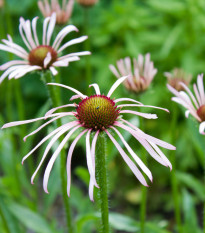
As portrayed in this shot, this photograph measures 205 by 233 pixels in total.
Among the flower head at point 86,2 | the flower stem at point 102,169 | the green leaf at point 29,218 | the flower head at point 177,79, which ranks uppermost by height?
the flower head at point 86,2

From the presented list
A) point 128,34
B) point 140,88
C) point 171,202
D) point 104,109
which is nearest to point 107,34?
point 128,34

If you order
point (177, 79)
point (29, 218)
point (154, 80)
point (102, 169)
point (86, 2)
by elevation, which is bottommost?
point (29, 218)

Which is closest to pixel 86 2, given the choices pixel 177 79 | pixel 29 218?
pixel 177 79

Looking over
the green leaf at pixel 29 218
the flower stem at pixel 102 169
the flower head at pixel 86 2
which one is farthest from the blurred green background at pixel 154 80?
the flower stem at pixel 102 169

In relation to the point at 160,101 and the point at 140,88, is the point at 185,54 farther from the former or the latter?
the point at 140,88

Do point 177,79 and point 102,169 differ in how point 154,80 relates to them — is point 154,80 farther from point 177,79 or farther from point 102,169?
point 102,169

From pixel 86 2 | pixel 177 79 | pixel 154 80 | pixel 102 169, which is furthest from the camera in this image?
pixel 154 80

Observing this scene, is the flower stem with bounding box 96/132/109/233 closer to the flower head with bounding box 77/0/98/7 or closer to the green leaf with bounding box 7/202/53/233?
the green leaf with bounding box 7/202/53/233

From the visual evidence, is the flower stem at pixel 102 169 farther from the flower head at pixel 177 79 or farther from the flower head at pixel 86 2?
the flower head at pixel 86 2

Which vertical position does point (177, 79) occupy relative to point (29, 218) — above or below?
above

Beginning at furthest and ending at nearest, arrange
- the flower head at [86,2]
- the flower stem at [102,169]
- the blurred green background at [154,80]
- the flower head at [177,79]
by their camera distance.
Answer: the blurred green background at [154,80], the flower head at [86,2], the flower head at [177,79], the flower stem at [102,169]

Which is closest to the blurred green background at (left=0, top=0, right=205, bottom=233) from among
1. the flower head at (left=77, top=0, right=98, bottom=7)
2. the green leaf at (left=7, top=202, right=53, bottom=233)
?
the flower head at (left=77, top=0, right=98, bottom=7)
